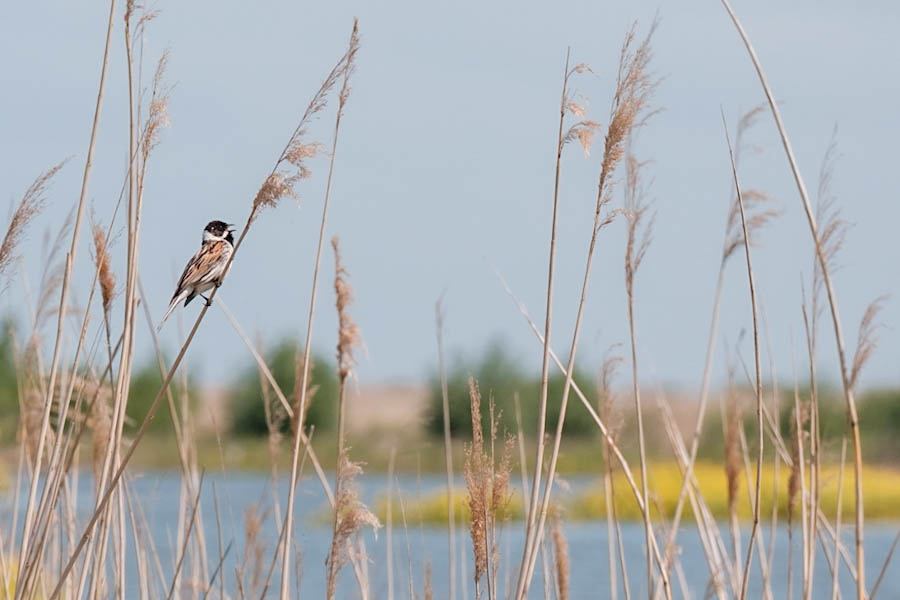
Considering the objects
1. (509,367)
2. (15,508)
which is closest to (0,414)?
(509,367)

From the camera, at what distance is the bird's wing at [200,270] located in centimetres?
313

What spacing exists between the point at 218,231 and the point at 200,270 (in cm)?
39

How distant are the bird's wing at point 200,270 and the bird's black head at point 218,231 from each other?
0.72ft

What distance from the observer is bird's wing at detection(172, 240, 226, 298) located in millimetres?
3131

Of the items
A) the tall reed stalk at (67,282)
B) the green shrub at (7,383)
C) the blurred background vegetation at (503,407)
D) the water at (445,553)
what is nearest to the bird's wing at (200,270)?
the tall reed stalk at (67,282)

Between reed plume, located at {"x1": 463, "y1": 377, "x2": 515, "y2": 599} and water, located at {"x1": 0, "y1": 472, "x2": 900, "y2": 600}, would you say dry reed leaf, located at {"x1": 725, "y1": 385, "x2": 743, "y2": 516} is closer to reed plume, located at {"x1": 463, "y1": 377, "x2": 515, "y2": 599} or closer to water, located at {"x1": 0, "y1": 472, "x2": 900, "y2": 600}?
reed plume, located at {"x1": 463, "y1": 377, "x2": 515, "y2": 599}

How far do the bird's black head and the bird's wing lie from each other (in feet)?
0.72

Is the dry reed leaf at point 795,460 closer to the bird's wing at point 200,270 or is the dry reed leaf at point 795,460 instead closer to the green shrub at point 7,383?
the bird's wing at point 200,270

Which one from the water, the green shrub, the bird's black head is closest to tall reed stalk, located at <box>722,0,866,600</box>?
the bird's black head

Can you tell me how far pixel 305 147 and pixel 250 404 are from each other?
112 ft

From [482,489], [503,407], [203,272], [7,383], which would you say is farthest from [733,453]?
[7,383]

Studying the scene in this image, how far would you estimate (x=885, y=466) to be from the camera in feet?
88.5

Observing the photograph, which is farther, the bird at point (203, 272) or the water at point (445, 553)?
the water at point (445, 553)

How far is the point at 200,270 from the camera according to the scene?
3.13 m
